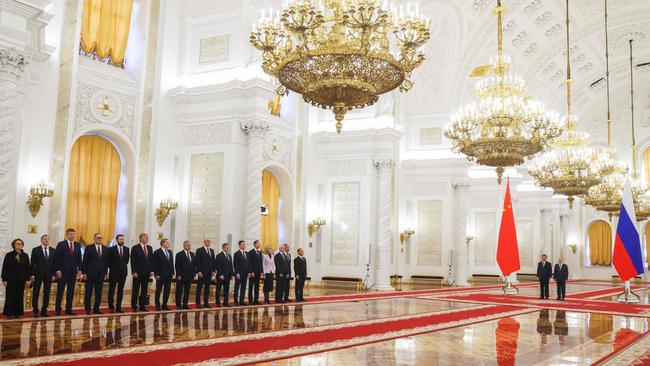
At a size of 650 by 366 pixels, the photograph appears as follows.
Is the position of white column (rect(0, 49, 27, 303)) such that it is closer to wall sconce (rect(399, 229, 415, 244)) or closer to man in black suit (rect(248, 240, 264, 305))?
man in black suit (rect(248, 240, 264, 305))

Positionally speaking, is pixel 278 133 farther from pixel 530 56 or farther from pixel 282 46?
pixel 530 56

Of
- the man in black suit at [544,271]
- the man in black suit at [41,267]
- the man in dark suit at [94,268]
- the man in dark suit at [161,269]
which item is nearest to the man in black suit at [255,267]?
the man in dark suit at [161,269]

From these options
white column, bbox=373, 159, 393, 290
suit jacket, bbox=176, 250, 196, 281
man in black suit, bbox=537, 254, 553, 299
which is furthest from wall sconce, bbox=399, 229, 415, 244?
suit jacket, bbox=176, 250, 196, 281

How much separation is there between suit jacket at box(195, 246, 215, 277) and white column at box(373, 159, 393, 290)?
744 cm

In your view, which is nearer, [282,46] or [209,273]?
[282,46]

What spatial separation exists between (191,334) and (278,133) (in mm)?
8705

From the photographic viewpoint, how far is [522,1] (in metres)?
18.6

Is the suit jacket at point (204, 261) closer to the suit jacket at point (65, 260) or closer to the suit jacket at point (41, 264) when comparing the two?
the suit jacket at point (65, 260)

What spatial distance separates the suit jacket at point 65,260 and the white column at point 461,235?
47.5 feet

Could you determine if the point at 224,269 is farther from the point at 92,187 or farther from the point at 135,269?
the point at 92,187

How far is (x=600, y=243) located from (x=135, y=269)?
86.6 ft

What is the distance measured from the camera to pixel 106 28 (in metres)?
12.9

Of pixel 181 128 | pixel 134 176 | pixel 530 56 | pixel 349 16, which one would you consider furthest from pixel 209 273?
pixel 530 56

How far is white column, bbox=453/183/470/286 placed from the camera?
2044cm
